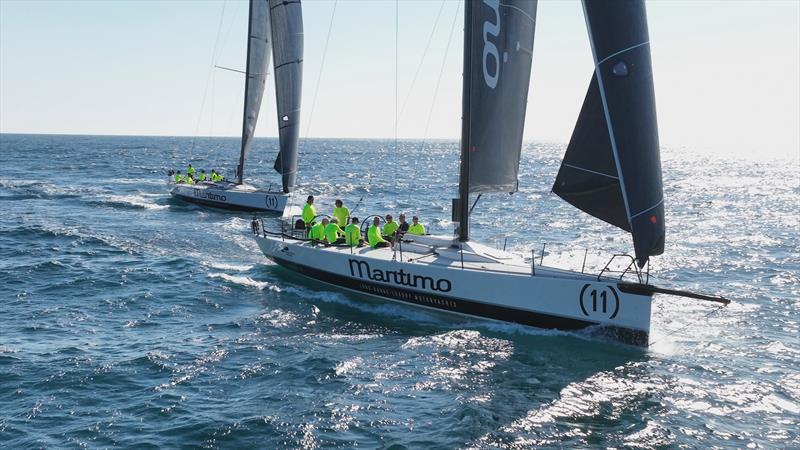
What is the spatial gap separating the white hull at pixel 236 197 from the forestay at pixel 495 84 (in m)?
19.0

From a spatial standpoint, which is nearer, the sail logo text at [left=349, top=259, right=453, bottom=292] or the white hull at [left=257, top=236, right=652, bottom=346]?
the white hull at [left=257, top=236, right=652, bottom=346]

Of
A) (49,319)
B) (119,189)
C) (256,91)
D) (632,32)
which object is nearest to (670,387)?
(632,32)

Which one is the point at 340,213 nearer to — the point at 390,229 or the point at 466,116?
the point at 390,229

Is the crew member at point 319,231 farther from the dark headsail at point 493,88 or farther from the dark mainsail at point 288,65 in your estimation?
the dark mainsail at point 288,65

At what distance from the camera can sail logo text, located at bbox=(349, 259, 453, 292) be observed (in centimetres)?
1684

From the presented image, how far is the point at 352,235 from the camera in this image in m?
19.7

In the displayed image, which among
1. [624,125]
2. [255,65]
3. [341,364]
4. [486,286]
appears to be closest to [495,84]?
[624,125]

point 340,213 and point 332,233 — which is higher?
point 340,213

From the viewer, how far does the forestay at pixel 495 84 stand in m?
16.8

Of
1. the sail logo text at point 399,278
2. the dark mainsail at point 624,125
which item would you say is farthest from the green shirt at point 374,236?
the dark mainsail at point 624,125

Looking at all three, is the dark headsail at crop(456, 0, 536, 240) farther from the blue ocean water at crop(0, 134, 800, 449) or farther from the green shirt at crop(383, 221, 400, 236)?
the blue ocean water at crop(0, 134, 800, 449)

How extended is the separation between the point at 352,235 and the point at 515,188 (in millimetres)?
4924

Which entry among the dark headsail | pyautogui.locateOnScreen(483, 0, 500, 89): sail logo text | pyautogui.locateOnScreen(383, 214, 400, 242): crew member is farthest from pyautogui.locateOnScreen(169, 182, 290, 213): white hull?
pyautogui.locateOnScreen(483, 0, 500, 89): sail logo text

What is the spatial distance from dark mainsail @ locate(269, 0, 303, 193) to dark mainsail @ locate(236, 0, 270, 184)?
14.9 ft
